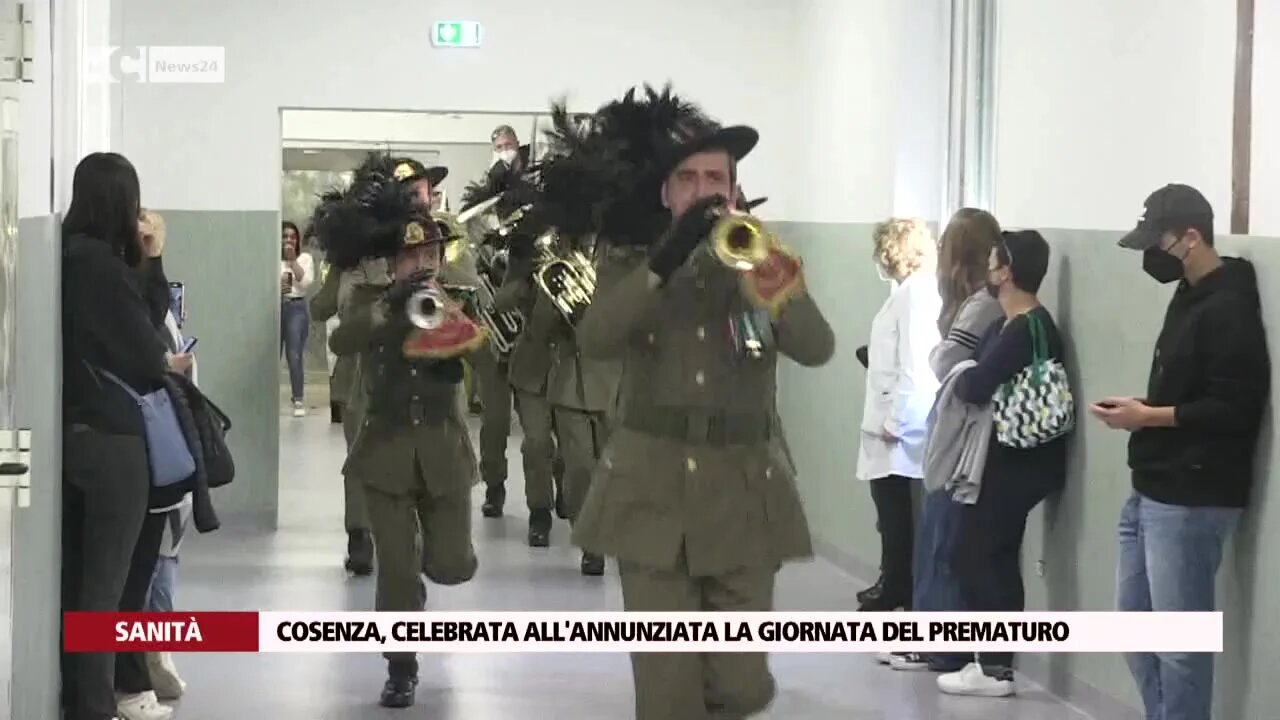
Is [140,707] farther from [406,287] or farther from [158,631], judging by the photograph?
[406,287]

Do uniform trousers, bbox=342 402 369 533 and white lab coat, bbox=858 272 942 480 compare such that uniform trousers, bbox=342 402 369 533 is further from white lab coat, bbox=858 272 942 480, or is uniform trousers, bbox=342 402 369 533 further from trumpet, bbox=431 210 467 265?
white lab coat, bbox=858 272 942 480

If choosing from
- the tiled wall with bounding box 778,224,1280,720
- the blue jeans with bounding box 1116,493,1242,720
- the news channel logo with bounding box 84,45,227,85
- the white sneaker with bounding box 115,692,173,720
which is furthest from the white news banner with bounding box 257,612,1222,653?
the news channel logo with bounding box 84,45,227,85

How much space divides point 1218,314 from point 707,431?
4.27 feet

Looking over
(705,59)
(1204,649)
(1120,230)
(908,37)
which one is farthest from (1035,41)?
(1204,649)

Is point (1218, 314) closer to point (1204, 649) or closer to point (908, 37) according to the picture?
point (1204, 649)

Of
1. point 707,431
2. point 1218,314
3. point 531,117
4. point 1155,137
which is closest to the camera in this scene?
point 707,431

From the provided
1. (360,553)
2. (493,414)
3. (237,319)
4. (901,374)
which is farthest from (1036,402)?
(237,319)

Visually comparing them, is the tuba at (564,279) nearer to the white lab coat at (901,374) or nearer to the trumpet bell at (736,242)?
the trumpet bell at (736,242)

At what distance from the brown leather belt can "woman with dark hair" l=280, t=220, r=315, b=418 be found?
4.66ft

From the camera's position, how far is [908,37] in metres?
4.91

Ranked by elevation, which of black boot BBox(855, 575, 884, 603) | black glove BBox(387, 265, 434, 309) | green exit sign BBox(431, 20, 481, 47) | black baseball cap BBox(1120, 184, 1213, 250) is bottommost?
black boot BBox(855, 575, 884, 603)

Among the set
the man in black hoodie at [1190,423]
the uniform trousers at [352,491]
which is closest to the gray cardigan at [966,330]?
the man in black hoodie at [1190,423]

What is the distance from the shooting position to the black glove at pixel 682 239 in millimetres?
3574

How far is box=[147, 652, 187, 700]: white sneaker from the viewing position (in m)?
4.52
